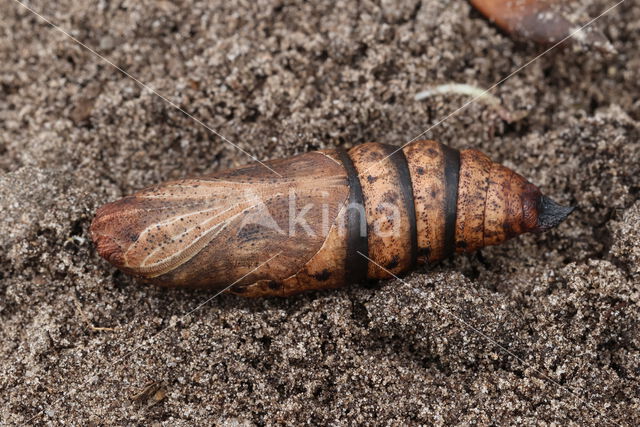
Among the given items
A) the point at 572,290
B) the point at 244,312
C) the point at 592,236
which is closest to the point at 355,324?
the point at 244,312

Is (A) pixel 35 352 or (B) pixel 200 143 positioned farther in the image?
(B) pixel 200 143

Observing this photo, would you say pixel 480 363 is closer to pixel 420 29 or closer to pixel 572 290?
pixel 572 290

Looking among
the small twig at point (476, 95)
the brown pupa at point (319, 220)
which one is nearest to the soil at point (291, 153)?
the small twig at point (476, 95)

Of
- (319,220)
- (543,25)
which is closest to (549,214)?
(319,220)

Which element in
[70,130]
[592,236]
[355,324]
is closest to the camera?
[355,324]

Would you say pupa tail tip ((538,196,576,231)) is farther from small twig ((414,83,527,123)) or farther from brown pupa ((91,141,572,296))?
small twig ((414,83,527,123))

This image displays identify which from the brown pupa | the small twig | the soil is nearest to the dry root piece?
the soil
